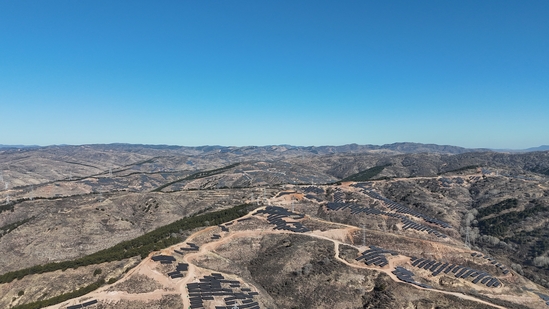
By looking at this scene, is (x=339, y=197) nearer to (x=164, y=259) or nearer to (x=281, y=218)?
(x=281, y=218)

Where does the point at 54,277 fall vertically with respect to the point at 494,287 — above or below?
above

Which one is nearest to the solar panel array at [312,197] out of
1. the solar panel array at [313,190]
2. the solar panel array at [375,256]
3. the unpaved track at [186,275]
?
the solar panel array at [313,190]

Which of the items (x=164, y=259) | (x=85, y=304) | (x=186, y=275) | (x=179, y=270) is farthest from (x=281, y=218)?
(x=85, y=304)

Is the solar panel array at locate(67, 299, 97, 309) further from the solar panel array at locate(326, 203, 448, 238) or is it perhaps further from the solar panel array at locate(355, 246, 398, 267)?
the solar panel array at locate(326, 203, 448, 238)

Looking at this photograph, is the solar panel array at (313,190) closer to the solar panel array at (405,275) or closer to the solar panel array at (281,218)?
the solar panel array at (281,218)

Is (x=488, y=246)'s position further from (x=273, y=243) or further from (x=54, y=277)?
(x=54, y=277)

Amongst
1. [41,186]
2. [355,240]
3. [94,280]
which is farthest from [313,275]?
[41,186]

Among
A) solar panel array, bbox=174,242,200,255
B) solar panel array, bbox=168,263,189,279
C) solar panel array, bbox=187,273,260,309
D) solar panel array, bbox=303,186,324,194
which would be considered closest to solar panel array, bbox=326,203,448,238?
solar panel array, bbox=303,186,324,194
